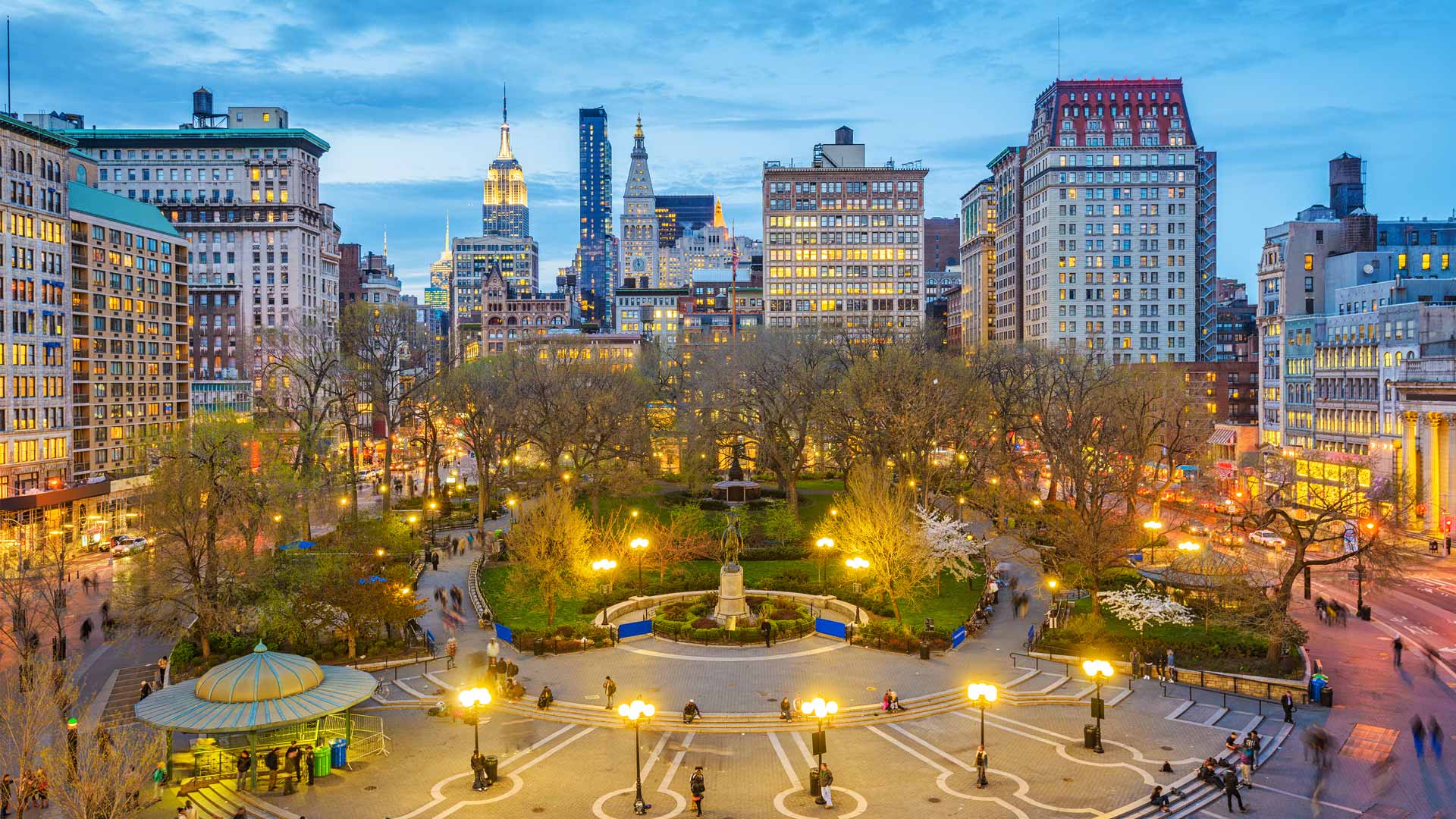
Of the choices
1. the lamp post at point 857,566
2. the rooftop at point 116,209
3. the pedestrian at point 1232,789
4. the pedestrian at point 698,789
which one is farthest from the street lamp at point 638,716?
the rooftop at point 116,209

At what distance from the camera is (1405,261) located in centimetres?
9188

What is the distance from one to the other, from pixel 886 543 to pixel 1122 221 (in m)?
115

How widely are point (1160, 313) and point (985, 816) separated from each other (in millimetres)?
134645

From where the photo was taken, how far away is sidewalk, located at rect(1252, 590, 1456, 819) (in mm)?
28969

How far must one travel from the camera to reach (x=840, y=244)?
166 m

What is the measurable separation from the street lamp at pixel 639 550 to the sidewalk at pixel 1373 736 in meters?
28.9

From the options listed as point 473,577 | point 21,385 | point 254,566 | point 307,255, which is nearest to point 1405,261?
point 473,577

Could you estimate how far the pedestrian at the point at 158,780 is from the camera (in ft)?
100

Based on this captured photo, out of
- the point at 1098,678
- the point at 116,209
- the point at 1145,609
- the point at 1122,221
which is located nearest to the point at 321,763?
the point at 1098,678

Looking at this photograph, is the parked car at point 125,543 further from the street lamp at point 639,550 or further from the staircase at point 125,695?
the street lamp at point 639,550

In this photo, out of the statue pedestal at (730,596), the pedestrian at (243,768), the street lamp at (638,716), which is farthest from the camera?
the statue pedestal at (730,596)

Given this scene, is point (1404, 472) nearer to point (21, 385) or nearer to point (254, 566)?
point (254, 566)

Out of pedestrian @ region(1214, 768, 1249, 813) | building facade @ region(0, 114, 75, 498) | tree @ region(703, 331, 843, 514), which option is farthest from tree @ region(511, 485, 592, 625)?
building facade @ region(0, 114, 75, 498)

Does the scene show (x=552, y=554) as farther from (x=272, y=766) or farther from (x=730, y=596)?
(x=272, y=766)
